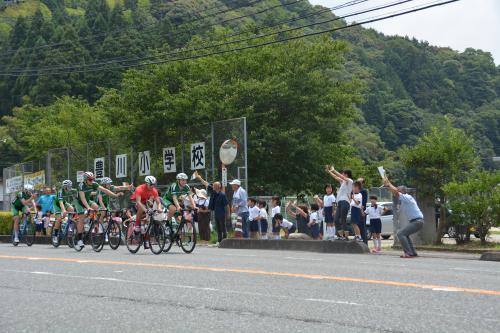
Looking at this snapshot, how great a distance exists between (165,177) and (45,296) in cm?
2130

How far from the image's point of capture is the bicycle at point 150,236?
64.3ft

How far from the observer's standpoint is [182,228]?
19.6 metres

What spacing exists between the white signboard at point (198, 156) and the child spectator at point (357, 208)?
961 centimetres

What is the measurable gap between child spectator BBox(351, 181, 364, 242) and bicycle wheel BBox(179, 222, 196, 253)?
4187 mm

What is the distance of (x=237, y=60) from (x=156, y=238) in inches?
992

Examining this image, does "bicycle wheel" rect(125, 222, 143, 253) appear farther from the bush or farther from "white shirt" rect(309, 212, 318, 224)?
the bush

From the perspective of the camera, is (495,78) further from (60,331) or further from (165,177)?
(60,331)

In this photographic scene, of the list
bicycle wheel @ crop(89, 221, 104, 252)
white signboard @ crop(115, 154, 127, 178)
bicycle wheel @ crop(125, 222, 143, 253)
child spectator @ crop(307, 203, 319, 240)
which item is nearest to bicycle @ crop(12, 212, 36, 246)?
white signboard @ crop(115, 154, 127, 178)

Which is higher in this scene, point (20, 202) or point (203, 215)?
point (20, 202)

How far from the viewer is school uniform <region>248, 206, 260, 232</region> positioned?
25.3m

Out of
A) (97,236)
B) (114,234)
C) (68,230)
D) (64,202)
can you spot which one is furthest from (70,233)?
(114,234)

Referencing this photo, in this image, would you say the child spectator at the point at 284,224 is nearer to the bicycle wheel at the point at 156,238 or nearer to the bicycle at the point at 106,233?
the bicycle at the point at 106,233

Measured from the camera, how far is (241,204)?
80.9ft

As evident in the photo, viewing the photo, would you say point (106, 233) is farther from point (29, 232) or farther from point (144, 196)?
point (29, 232)
